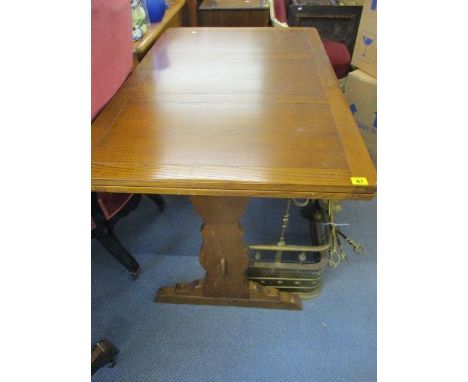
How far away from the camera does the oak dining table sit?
782 mm

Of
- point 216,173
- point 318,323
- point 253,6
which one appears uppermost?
point 253,6

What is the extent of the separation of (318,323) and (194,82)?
0.96 m

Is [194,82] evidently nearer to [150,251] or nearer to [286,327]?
[150,251]

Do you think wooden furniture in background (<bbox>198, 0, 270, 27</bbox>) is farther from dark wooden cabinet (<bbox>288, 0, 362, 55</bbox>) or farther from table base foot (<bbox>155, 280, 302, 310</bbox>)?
table base foot (<bbox>155, 280, 302, 310</bbox>)

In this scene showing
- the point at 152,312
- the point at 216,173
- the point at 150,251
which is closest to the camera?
the point at 216,173

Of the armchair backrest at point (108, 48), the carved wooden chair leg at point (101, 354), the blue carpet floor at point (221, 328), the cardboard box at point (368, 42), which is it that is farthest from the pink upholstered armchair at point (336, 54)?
the carved wooden chair leg at point (101, 354)

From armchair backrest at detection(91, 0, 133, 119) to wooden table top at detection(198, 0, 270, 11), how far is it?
1503mm

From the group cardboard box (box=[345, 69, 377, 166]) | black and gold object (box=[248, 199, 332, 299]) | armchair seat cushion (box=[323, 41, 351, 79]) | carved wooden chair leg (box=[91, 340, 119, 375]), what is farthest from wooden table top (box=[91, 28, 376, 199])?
armchair seat cushion (box=[323, 41, 351, 79])

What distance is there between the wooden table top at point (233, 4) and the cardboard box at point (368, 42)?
729 millimetres

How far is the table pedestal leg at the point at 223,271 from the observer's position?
1054 millimetres

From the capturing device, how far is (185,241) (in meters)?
1.62

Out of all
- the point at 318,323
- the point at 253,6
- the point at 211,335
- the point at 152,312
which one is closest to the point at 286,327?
the point at 318,323

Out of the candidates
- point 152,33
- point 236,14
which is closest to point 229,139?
point 152,33

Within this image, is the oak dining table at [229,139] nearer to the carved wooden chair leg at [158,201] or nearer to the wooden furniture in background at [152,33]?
the wooden furniture in background at [152,33]
